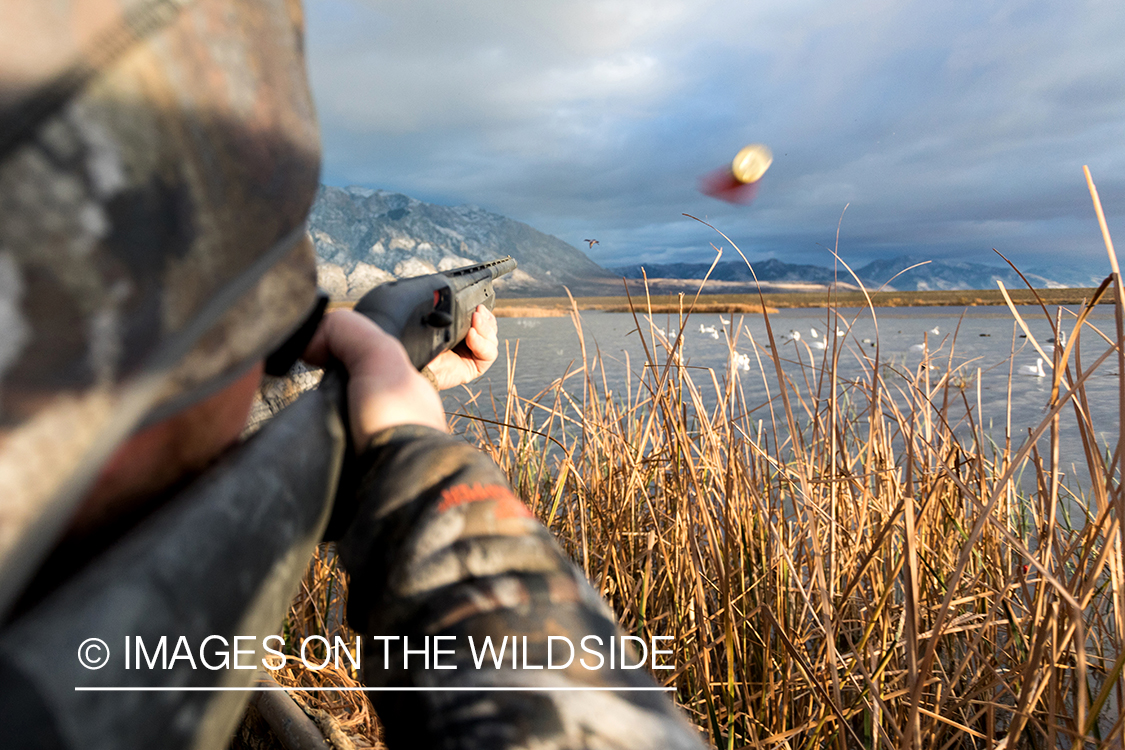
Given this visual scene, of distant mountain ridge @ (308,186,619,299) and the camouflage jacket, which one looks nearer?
the camouflage jacket

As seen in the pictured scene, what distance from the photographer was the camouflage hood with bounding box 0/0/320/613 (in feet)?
0.71

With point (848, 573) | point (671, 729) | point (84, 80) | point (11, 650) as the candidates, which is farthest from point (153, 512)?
point (848, 573)

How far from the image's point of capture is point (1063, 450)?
5062mm

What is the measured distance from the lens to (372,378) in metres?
0.55

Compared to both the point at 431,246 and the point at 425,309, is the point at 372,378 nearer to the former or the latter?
the point at 425,309

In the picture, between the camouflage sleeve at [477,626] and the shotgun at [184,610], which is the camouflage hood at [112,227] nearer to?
the shotgun at [184,610]

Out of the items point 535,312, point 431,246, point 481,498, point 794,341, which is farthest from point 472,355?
point 431,246

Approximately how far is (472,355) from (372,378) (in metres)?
0.83

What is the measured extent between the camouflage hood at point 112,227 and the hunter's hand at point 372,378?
0.19 m

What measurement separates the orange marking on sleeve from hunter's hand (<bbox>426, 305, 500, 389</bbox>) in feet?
2.92

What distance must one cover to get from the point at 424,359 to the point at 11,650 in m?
0.72

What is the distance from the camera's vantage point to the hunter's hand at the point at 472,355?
1318 millimetres

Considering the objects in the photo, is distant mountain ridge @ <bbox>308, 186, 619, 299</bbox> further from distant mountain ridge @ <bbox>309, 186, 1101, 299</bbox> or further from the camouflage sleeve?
the camouflage sleeve

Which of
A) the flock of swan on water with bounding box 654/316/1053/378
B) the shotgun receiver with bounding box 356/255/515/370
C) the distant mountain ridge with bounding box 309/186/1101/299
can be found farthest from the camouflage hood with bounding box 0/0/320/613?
the distant mountain ridge with bounding box 309/186/1101/299
